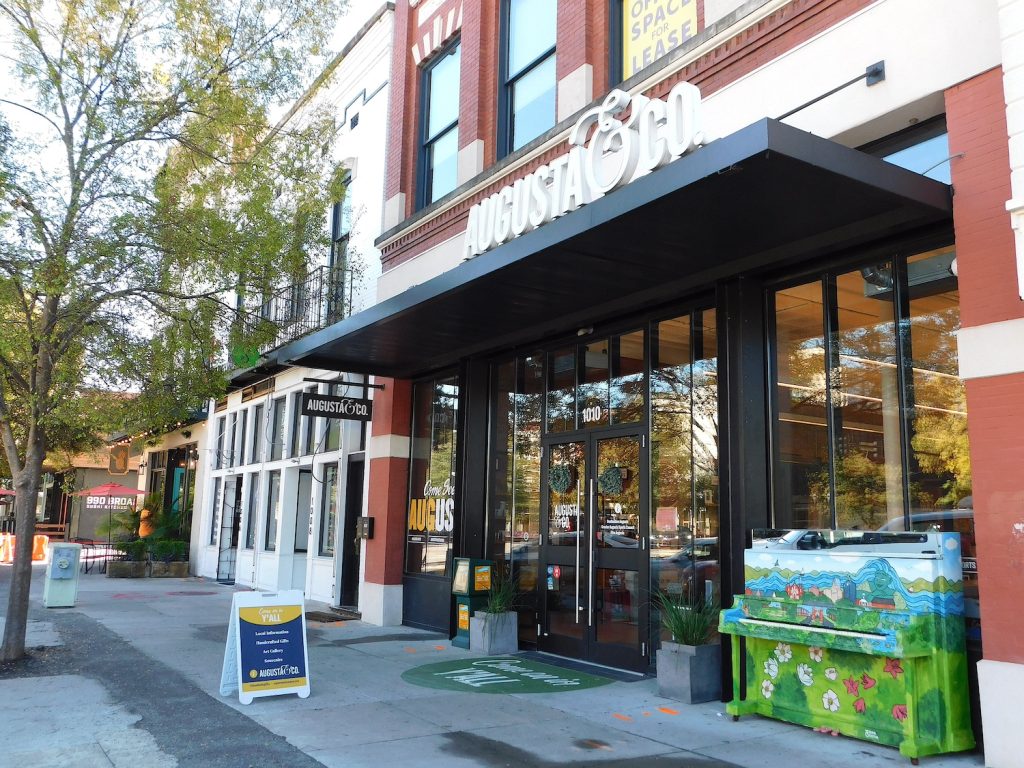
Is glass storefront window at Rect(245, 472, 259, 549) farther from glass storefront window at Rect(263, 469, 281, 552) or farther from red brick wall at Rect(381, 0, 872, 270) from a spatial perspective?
red brick wall at Rect(381, 0, 872, 270)

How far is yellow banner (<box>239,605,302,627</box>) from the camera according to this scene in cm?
755

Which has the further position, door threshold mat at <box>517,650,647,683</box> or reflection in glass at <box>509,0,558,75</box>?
reflection in glass at <box>509,0,558,75</box>

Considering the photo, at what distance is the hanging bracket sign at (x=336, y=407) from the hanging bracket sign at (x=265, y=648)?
4928mm

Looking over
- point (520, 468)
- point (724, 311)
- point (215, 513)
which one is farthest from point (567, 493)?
point (215, 513)

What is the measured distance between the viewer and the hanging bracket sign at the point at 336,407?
1244cm

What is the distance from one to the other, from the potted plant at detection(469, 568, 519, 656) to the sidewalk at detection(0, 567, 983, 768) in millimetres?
307

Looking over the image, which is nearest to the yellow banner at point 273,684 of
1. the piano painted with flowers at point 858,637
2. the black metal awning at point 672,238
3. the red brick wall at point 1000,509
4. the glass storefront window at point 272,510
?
the piano painted with flowers at point 858,637

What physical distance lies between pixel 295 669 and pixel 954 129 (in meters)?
6.90

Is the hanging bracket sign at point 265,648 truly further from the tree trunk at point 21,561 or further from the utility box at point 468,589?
the utility box at point 468,589

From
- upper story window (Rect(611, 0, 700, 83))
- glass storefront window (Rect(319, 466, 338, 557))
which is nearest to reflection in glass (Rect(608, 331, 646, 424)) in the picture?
upper story window (Rect(611, 0, 700, 83))

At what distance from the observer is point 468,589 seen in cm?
1048

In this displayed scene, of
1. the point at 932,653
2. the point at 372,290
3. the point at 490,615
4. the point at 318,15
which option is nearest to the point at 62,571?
the point at 372,290

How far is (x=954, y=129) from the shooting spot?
239 inches

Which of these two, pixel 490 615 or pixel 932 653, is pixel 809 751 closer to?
pixel 932 653
